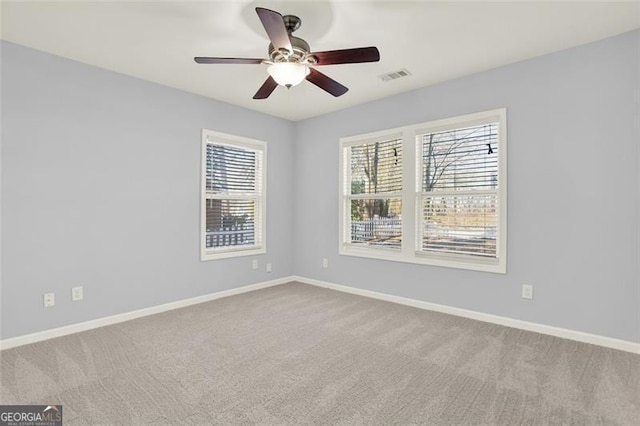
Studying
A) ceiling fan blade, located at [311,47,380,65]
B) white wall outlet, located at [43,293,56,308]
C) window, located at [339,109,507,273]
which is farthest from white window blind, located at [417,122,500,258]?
white wall outlet, located at [43,293,56,308]

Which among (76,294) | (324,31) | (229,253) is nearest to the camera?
(324,31)

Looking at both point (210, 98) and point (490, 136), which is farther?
point (210, 98)

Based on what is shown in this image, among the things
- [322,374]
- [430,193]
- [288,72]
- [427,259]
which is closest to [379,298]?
[427,259]

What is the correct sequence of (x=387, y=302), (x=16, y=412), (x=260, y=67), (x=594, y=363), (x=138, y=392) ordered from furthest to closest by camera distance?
(x=387, y=302) → (x=260, y=67) → (x=594, y=363) → (x=138, y=392) → (x=16, y=412)

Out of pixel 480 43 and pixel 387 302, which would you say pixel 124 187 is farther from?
pixel 480 43

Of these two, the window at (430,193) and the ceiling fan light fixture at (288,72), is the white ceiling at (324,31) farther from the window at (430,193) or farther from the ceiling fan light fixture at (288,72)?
the window at (430,193)

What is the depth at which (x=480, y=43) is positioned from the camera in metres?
2.86

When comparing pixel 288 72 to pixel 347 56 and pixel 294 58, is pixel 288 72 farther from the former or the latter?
pixel 347 56

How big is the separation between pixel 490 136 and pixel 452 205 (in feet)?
2.73

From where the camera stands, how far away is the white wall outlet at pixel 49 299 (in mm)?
2977

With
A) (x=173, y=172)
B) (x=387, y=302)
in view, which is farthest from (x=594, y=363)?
(x=173, y=172)

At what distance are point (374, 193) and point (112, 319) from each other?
3413 mm

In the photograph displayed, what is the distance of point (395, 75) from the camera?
3.53 m

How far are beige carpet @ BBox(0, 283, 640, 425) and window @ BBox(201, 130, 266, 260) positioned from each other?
1273 mm
